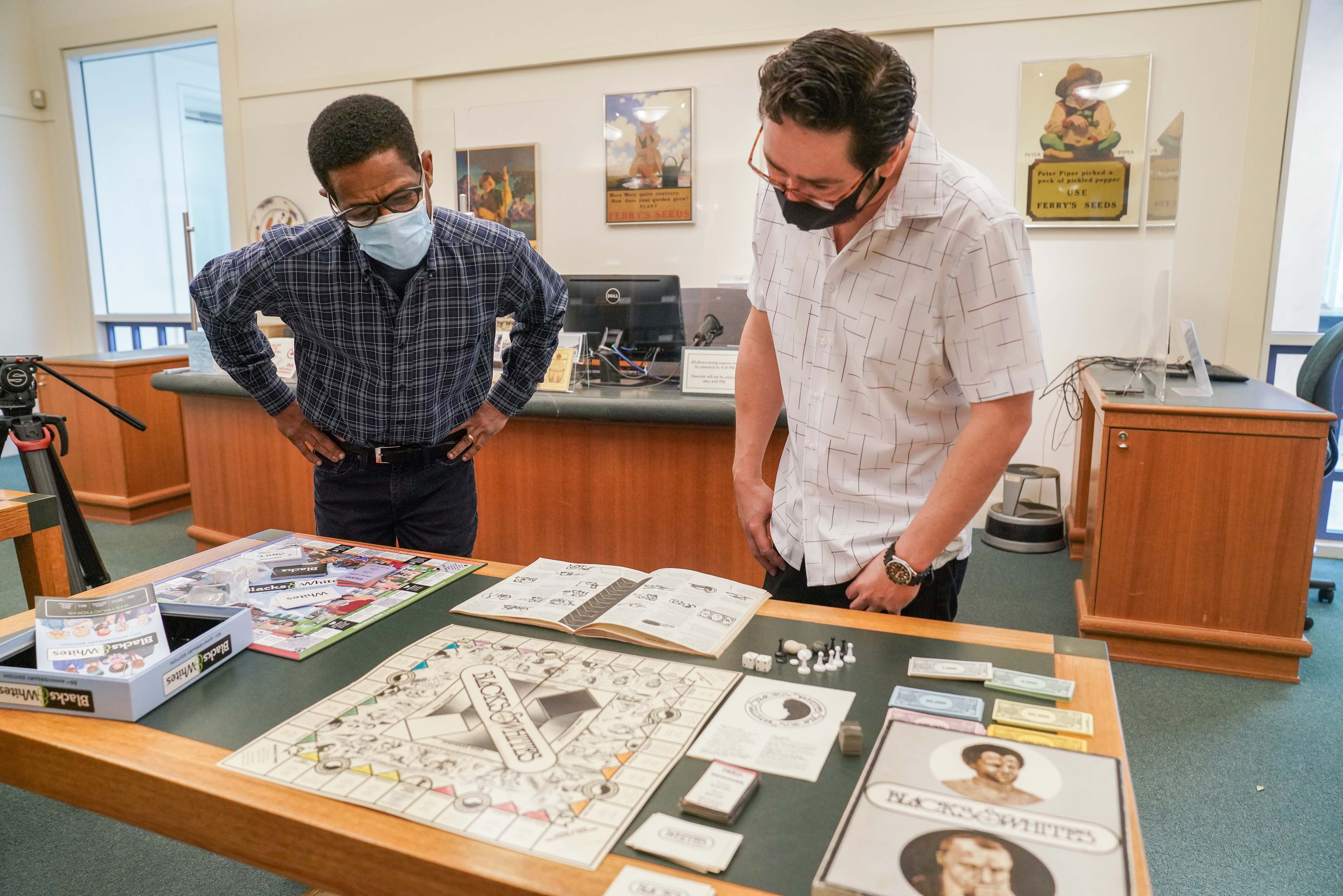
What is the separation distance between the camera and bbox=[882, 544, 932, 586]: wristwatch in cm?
114

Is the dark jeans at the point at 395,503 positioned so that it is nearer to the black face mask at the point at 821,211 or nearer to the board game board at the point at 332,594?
the board game board at the point at 332,594

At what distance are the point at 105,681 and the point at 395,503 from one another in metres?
0.82

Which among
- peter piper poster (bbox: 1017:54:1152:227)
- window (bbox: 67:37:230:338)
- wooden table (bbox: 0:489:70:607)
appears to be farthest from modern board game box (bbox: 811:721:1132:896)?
window (bbox: 67:37:230:338)

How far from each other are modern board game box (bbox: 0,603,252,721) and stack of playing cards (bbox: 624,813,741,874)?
0.57m

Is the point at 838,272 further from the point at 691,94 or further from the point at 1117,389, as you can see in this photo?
the point at 691,94

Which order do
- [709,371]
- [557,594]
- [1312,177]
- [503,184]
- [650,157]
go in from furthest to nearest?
[503,184]
[650,157]
[1312,177]
[709,371]
[557,594]

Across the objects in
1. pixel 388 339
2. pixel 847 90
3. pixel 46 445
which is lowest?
pixel 46 445

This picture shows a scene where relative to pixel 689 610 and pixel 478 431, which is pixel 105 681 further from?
pixel 478 431

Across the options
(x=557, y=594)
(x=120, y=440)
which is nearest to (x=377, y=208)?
(x=557, y=594)

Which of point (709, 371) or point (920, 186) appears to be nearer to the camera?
point (920, 186)

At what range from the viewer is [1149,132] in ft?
11.7

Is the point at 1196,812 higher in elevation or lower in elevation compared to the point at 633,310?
lower

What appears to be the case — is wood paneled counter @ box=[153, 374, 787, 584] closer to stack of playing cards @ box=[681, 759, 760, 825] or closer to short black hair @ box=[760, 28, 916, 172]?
short black hair @ box=[760, 28, 916, 172]

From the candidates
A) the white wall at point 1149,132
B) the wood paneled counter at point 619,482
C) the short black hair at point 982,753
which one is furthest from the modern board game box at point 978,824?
the white wall at point 1149,132
